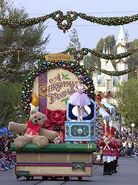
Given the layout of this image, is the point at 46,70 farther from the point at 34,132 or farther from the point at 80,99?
the point at 34,132

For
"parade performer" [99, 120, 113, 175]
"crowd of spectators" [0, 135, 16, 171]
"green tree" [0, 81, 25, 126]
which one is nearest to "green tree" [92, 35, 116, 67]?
"green tree" [0, 81, 25, 126]

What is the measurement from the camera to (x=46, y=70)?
25859mm

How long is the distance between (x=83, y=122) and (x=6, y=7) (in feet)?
99.6

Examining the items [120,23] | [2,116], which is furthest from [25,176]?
[2,116]

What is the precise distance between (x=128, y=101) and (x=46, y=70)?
65747mm

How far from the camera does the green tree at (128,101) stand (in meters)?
90.4

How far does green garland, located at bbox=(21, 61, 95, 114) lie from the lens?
84.3ft

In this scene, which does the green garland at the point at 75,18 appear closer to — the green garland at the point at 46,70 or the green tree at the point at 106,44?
the green garland at the point at 46,70

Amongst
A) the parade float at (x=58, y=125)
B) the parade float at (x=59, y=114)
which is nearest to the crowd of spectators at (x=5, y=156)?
the parade float at (x=59, y=114)

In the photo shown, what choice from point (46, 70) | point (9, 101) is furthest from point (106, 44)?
point (46, 70)

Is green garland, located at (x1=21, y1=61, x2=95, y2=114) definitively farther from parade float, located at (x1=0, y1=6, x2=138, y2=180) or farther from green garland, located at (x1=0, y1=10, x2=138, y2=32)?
green garland, located at (x1=0, y1=10, x2=138, y2=32)

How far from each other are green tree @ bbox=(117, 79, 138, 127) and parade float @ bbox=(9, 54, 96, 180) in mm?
64596

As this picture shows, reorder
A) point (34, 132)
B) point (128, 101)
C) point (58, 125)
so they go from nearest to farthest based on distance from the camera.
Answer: point (34, 132), point (58, 125), point (128, 101)

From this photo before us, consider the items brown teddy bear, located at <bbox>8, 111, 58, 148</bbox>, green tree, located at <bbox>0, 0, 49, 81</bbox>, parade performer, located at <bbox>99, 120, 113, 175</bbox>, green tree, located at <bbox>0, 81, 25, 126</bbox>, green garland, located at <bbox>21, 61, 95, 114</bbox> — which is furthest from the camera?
green tree, located at <bbox>0, 0, 49, 81</bbox>
